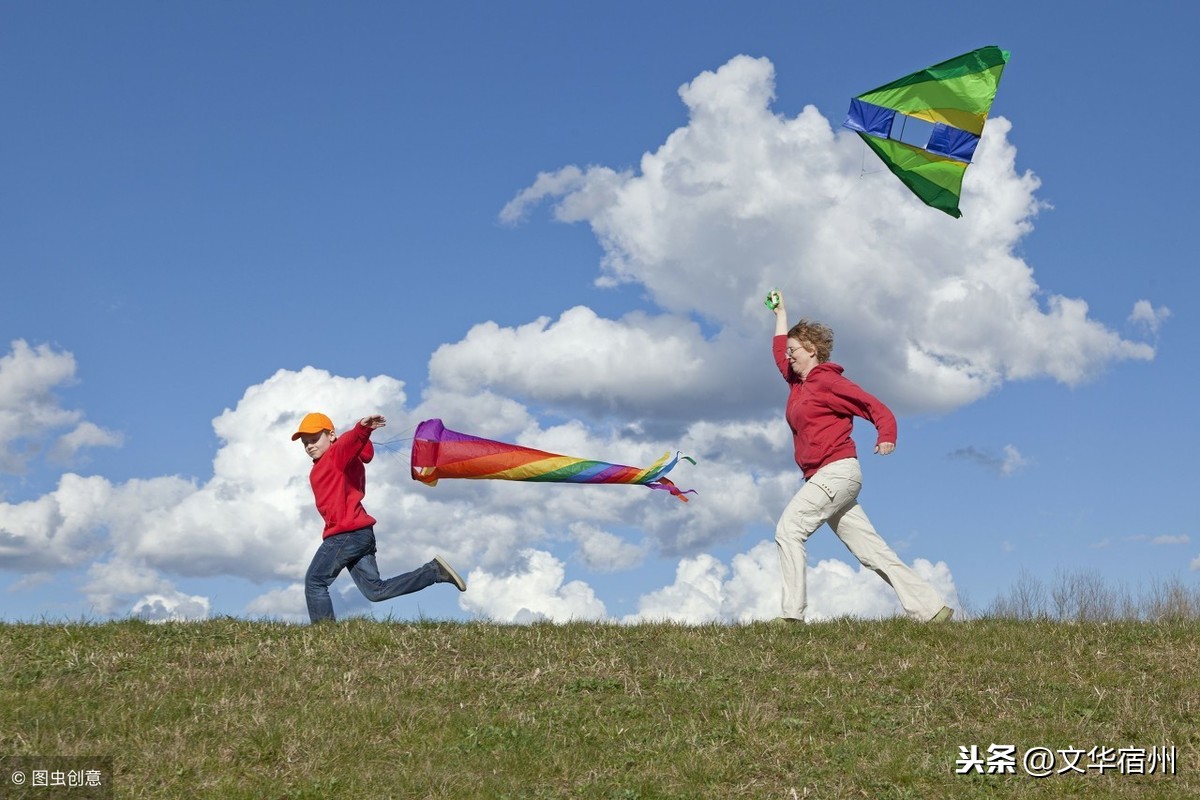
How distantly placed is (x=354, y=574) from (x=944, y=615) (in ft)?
21.1

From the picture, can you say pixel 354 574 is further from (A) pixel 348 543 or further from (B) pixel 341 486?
(B) pixel 341 486

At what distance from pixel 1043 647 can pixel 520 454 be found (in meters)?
6.26

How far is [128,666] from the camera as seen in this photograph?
33.8ft

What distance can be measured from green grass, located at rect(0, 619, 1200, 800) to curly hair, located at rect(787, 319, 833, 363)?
3.01 meters

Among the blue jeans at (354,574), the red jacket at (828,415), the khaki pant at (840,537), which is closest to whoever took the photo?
the khaki pant at (840,537)

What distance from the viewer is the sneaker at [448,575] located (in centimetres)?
1242

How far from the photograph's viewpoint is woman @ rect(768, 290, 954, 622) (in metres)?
11.9

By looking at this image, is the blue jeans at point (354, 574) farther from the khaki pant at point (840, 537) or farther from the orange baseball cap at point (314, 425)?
the khaki pant at point (840, 537)

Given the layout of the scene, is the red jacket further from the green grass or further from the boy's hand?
the boy's hand

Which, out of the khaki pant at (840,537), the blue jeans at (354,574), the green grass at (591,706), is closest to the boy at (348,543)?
the blue jeans at (354,574)

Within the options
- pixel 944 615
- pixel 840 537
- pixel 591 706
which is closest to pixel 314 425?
pixel 591 706

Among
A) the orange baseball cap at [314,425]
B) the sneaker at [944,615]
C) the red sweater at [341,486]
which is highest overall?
the orange baseball cap at [314,425]

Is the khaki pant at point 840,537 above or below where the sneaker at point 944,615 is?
above

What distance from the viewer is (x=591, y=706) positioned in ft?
30.1
